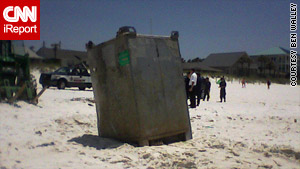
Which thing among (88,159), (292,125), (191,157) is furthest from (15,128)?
(292,125)

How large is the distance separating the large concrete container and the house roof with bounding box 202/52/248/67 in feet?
195

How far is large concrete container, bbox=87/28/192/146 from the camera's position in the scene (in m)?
4.30

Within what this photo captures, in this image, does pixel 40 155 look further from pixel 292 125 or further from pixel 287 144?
pixel 292 125

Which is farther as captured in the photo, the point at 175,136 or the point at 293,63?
the point at 293,63

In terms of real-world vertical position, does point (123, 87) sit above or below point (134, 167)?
above

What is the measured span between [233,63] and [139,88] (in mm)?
60716

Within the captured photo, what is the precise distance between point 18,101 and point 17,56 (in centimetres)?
289

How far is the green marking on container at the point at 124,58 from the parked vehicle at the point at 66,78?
14.7 m

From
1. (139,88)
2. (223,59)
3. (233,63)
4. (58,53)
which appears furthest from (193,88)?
(223,59)

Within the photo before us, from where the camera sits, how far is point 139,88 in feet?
14.1

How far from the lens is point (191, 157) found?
3.94 metres

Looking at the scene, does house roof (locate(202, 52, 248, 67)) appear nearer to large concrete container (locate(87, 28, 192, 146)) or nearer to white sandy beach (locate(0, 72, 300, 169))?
Answer: white sandy beach (locate(0, 72, 300, 169))

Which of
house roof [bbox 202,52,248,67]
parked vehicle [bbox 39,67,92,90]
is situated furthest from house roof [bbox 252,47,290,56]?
parked vehicle [bbox 39,67,92,90]

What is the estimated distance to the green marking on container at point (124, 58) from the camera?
167 inches
